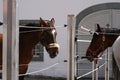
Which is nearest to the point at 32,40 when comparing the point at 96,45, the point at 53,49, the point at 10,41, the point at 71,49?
the point at 53,49

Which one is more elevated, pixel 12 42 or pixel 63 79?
pixel 12 42

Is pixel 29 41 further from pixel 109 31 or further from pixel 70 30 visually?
pixel 109 31

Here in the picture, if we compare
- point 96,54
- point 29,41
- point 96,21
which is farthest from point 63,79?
point 29,41

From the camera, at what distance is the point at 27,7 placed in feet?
38.9

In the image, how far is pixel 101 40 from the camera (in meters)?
6.05

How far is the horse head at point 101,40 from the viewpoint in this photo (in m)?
6.00

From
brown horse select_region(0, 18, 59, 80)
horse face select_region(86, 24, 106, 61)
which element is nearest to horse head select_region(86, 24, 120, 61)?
horse face select_region(86, 24, 106, 61)

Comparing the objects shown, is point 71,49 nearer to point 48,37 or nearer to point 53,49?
point 53,49

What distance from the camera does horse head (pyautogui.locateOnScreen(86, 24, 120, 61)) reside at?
600 centimetres

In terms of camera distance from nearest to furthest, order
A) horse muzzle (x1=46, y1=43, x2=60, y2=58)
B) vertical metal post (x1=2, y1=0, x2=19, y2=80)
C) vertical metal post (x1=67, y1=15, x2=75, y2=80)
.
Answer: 1. vertical metal post (x1=2, y1=0, x2=19, y2=80)
2. vertical metal post (x1=67, y1=15, x2=75, y2=80)
3. horse muzzle (x1=46, y1=43, x2=60, y2=58)

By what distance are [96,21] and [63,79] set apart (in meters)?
2.04

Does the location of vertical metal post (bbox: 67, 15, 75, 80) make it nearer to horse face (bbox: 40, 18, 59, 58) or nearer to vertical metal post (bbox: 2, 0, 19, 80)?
horse face (bbox: 40, 18, 59, 58)

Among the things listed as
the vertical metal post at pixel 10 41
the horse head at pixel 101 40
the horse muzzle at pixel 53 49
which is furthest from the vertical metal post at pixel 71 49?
the vertical metal post at pixel 10 41

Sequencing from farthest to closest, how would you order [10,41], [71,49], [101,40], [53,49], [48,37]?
[101,40] < [48,37] < [53,49] < [71,49] < [10,41]
